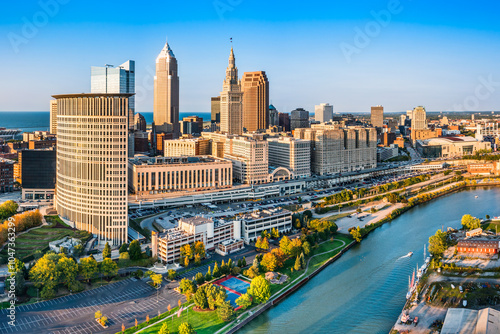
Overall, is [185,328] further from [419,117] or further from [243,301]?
[419,117]

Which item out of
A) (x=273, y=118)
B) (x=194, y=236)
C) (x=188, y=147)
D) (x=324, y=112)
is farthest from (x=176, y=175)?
(x=324, y=112)

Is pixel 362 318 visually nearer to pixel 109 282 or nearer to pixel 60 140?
pixel 109 282

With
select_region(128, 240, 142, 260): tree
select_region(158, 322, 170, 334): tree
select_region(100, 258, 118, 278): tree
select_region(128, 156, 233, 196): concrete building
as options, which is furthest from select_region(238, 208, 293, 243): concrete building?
select_region(128, 156, 233, 196): concrete building

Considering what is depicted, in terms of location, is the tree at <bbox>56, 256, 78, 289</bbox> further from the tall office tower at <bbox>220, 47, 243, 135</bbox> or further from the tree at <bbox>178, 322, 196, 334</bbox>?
the tall office tower at <bbox>220, 47, 243, 135</bbox>

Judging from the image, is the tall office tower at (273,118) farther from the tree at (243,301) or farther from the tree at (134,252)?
the tree at (243,301)

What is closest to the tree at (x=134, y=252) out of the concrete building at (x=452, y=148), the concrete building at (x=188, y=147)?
the concrete building at (x=188, y=147)

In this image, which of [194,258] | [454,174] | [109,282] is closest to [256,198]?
[194,258]
